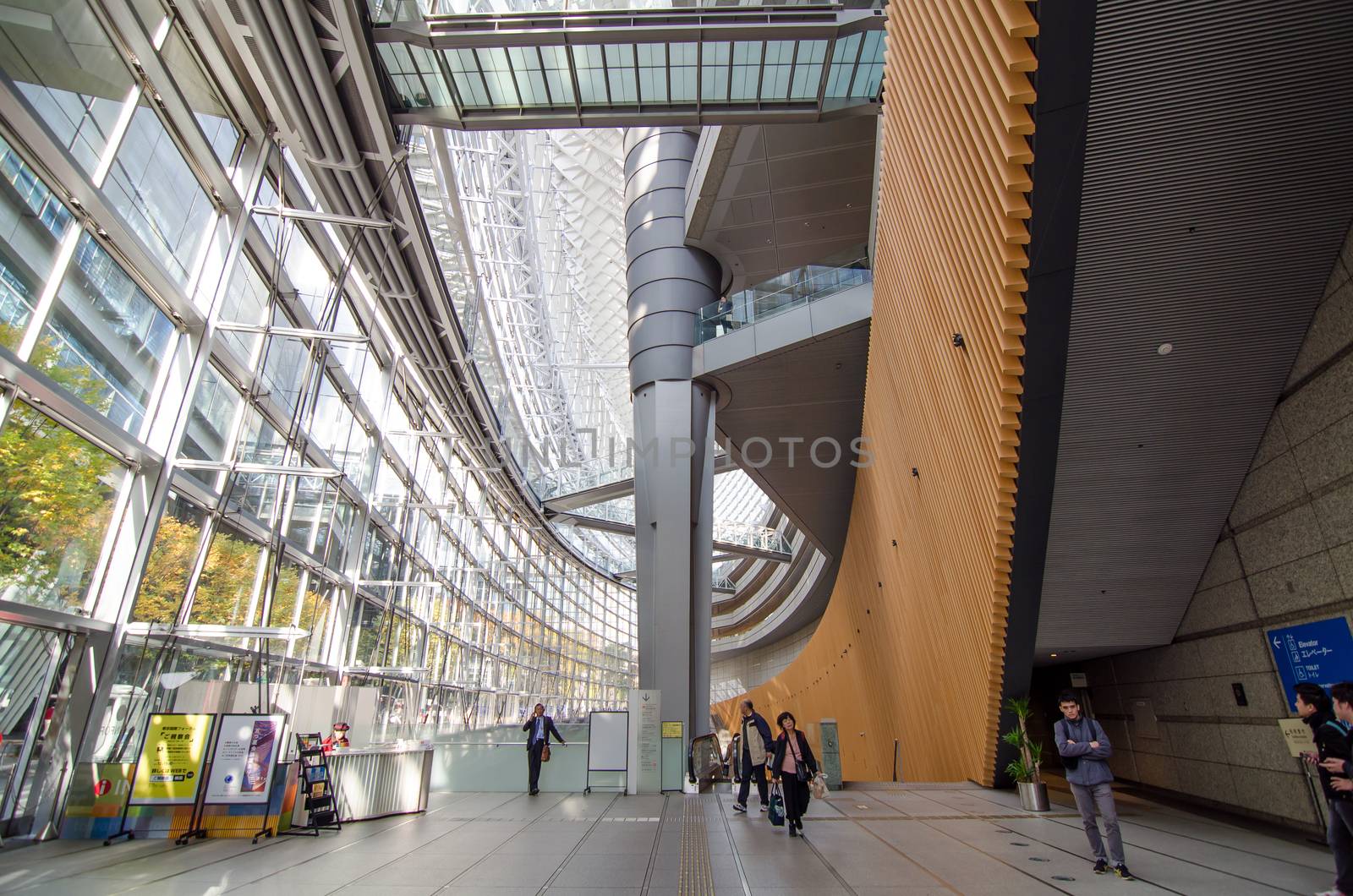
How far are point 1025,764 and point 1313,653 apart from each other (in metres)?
3.51

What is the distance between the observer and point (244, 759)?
687 cm

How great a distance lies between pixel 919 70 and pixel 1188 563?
5.95 metres

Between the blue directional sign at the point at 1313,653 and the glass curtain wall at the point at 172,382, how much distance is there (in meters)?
10.8

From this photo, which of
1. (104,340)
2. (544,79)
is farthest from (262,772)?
(544,79)

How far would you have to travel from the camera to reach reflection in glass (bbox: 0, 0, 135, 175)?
6.33 metres

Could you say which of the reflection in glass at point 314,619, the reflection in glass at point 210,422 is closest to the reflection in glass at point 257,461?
the reflection in glass at point 210,422

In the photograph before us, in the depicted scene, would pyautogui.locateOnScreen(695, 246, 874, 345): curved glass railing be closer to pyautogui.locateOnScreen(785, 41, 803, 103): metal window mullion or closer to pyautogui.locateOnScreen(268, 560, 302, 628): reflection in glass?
pyautogui.locateOnScreen(785, 41, 803, 103): metal window mullion

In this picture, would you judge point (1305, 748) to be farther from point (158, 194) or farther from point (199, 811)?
point (158, 194)

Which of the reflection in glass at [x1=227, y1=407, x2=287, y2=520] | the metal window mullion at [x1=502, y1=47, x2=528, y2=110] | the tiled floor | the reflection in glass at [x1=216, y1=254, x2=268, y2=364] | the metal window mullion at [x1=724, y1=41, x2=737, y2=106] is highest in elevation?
the metal window mullion at [x1=724, y1=41, x2=737, y2=106]

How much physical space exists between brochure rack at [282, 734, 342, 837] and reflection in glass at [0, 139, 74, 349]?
4725 mm

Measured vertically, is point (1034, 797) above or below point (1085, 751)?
→ below

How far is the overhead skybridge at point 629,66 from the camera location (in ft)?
32.9

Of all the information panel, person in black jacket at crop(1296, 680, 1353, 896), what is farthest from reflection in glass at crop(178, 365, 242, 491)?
person in black jacket at crop(1296, 680, 1353, 896)

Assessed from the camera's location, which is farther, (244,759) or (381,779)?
(381,779)
